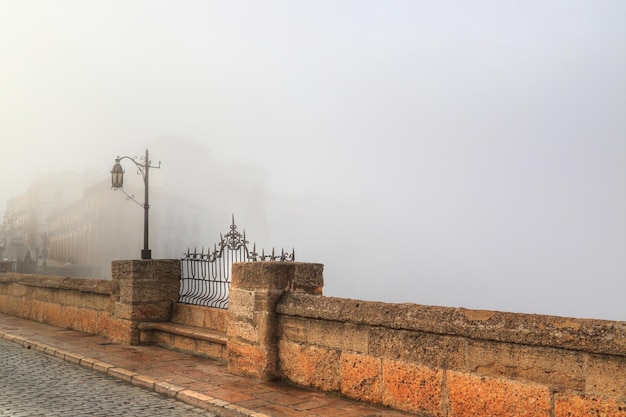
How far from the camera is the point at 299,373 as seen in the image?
21.3 feet

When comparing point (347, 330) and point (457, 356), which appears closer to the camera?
point (457, 356)

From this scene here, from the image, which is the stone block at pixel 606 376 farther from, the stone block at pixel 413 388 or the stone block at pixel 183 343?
the stone block at pixel 183 343

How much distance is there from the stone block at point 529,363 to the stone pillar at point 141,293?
20.5 ft

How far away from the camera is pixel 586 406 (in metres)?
4.23

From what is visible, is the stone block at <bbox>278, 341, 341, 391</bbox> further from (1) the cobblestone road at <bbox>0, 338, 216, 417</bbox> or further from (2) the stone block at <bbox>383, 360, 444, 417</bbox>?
(1) the cobblestone road at <bbox>0, 338, 216, 417</bbox>

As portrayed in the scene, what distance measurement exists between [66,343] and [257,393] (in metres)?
5.08

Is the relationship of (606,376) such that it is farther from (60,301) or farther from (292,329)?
(60,301)

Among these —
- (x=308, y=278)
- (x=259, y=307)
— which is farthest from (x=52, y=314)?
(x=308, y=278)

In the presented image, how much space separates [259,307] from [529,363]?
10.8ft

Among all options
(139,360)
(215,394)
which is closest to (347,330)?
(215,394)

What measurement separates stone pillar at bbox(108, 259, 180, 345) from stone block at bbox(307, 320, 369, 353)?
4.28 meters

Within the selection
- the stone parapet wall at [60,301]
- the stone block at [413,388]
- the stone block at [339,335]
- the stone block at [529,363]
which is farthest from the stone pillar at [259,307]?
the stone parapet wall at [60,301]

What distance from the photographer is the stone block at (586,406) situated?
4.09 meters

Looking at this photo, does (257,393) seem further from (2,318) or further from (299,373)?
(2,318)
